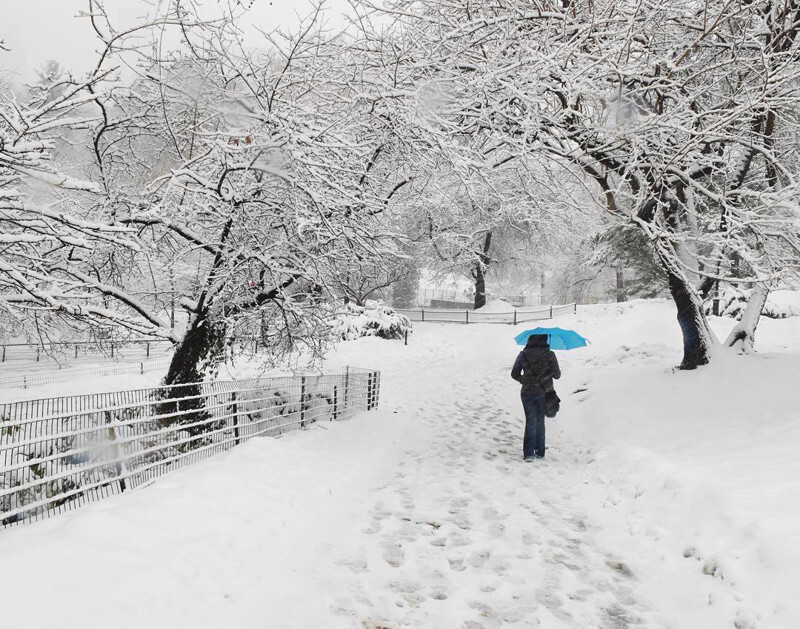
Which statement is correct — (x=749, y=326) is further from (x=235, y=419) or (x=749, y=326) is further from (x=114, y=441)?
(x=114, y=441)

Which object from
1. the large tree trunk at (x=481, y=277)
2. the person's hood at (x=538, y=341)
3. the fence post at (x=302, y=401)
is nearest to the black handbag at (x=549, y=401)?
the person's hood at (x=538, y=341)

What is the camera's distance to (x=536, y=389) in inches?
312

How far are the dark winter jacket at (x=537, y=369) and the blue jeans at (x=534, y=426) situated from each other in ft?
0.40

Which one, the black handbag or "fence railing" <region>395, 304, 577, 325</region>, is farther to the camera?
"fence railing" <region>395, 304, 577, 325</region>

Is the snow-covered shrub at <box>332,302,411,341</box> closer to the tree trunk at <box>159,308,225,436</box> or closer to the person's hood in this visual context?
the tree trunk at <box>159,308,225,436</box>

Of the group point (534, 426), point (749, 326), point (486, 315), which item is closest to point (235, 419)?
point (534, 426)

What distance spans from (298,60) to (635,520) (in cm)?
719

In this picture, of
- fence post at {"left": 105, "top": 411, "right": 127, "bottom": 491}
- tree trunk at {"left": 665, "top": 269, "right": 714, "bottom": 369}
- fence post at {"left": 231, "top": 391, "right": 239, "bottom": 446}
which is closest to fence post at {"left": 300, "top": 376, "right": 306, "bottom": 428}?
fence post at {"left": 231, "top": 391, "right": 239, "bottom": 446}

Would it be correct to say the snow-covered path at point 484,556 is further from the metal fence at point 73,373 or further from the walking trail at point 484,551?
the metal fence at point 73,373

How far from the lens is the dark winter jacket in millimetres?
7957

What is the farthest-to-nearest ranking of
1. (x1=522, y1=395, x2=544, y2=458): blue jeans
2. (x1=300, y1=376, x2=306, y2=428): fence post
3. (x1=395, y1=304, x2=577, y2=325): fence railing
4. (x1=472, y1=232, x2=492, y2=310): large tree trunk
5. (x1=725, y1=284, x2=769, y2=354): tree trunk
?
(x1=472, y1=232, x2=492, y2=310): large tree trunk
(x1=395, y1=304, x2=577, y2=325): fence railing
(x1=725, y1=284, x2=769, y2=354): tree trunk
(x1=300, y1=376, x2=306, y2=428): fence post
(x1=522, y1=395, x2=544, y2=458): blue jeans

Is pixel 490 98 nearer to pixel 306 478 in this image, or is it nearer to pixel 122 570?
Result: pixel 306 478

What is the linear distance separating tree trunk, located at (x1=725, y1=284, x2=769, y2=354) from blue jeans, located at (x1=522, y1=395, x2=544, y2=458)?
5551 millimetres

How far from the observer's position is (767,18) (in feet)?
24.7
